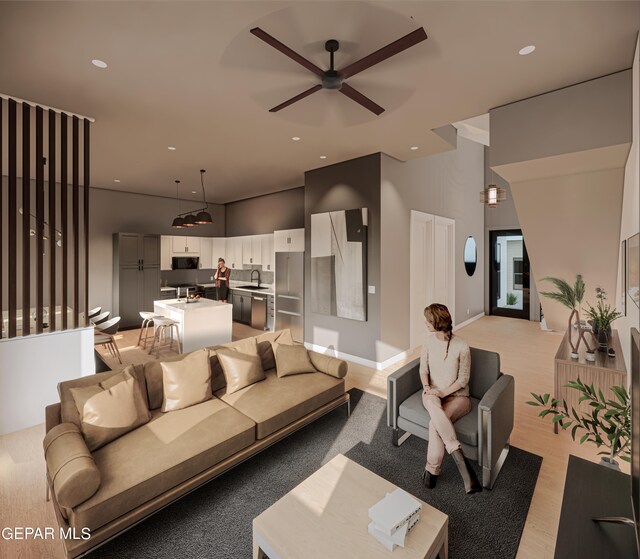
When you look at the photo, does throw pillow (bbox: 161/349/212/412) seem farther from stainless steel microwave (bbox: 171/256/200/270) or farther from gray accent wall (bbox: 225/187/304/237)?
stainless steel microwave (bbox: 171/256/200/270)

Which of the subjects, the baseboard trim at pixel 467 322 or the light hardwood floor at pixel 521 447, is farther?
the baseboard trim at pixel 467 322

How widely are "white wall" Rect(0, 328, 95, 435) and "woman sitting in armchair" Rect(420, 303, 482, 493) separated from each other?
3376 mm

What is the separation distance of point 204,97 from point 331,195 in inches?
103

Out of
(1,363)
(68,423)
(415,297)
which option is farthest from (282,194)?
(68,423)

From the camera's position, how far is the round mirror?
25.5 feet

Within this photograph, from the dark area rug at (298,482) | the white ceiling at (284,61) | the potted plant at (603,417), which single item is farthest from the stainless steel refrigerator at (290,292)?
the potted plant at (603,417)

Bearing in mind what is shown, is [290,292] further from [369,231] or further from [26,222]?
[26,222]

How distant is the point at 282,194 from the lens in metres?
7.59

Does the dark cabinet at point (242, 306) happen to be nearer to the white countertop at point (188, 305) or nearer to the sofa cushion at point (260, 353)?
the white countertop at point (188, 305)

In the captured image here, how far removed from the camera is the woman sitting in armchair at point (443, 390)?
7.68 feet

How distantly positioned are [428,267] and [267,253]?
3.51 metres

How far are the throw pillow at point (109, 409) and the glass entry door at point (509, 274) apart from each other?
866cm

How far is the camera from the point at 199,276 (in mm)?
8984

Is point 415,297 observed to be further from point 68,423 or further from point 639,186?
point 68,423
